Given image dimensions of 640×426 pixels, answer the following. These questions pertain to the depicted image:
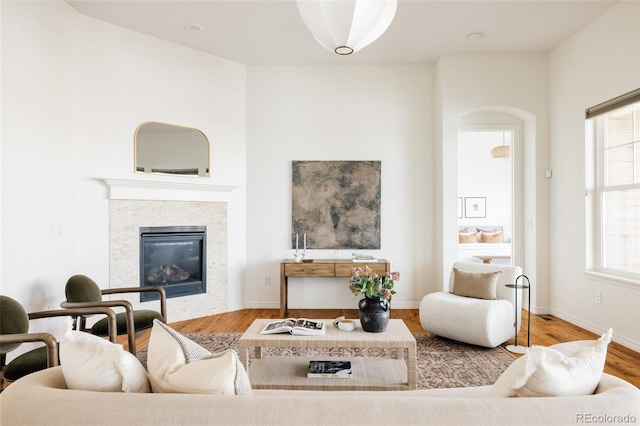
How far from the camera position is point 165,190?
433cm

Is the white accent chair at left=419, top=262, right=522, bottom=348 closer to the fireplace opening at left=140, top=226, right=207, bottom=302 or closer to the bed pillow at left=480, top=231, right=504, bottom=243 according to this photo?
the fireplace opening at left=140, top=226, right=207, bottom=302

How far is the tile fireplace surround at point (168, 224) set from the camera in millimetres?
3973

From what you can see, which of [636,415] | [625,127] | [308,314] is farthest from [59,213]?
[625,127]

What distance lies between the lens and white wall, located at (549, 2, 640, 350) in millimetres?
3434

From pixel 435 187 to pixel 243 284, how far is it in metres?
2.74

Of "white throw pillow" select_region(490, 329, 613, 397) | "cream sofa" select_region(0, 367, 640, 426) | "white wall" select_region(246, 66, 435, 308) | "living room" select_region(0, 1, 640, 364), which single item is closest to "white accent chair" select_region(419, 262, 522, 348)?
"living room" select_region(0, 1, 640, 364)

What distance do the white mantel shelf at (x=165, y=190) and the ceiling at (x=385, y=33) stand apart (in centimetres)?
160

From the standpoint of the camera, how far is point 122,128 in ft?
13.2

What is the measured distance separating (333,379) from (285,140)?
3349mm

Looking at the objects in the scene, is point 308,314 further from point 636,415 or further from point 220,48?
point 636,415

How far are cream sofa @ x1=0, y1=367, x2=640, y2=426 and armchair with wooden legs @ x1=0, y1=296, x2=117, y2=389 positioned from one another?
3.59 ft

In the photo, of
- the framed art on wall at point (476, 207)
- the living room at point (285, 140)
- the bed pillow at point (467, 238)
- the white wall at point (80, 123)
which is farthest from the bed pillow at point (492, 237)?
the white wall at point (80, 123)

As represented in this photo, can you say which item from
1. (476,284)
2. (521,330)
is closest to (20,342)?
(476,284)

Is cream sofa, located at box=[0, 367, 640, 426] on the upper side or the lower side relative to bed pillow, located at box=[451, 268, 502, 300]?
upper
